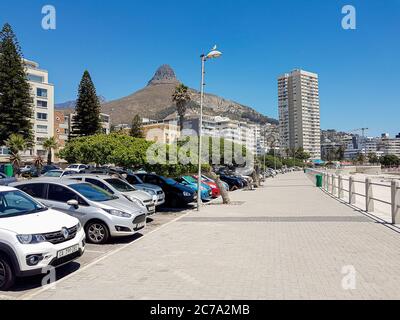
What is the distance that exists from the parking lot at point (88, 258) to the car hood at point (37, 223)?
2.99 feet

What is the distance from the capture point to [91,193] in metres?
9.44

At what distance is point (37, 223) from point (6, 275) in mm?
862

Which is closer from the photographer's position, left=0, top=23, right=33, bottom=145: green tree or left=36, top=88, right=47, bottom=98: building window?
left=0, top=23, right=33, bottom=145: green tree

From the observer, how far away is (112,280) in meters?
5.89

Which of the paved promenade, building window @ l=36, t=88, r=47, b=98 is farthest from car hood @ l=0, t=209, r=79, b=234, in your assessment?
building window @ l=36, t=88, r=47, b=98

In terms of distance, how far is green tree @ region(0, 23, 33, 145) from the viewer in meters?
44.2

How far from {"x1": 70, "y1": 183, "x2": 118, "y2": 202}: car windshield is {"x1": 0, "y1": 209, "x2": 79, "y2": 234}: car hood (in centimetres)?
266

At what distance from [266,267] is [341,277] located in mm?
1280

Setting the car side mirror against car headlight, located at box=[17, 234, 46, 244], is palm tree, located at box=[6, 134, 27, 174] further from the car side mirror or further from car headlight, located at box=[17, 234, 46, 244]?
car headlight, located at box=[17, 234, 46, 244]

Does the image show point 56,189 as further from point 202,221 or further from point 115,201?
point 202,221

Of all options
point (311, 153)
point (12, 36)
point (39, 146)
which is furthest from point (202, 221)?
point (311, 153)

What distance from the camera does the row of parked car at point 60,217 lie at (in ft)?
17.7

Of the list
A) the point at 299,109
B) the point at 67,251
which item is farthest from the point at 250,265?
the point at 299,109

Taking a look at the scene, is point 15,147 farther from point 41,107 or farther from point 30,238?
point 30,238
